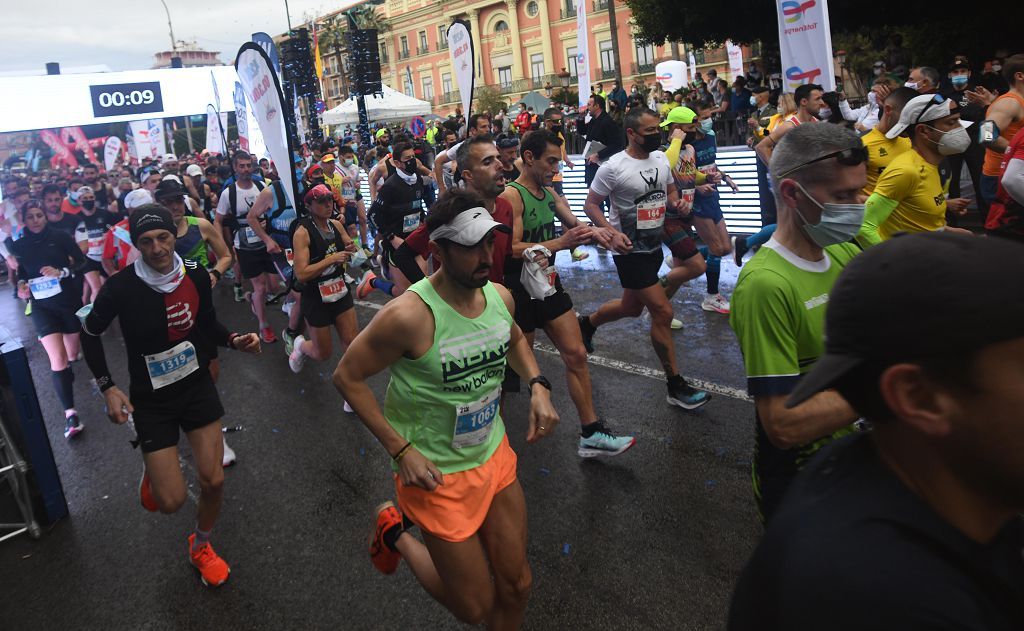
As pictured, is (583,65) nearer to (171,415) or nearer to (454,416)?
(171,415)

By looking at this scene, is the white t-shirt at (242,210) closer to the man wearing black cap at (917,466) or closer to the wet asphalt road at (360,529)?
the wet asphalt road at (360,529)

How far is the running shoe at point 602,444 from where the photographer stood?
489 cm

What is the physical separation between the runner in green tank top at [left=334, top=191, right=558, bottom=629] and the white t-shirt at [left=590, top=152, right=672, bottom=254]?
308 cm

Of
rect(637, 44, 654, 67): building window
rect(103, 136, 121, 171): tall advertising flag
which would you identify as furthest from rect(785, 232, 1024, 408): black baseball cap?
Answer: rect(637, 44, 654, 67): building window

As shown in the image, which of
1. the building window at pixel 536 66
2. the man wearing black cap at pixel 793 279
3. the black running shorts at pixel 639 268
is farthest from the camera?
the building window at pixel 536 66

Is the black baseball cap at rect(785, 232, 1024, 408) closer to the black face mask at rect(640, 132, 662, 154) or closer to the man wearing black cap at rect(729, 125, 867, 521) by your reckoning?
the man wearing black cap at rect(729, 125, 867, 521)

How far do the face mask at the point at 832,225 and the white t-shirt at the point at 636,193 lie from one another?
132 inches

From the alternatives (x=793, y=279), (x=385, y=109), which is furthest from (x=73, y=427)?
Result: (x=385, y=109)

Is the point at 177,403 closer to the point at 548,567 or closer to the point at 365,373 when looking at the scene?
the point at 365,373

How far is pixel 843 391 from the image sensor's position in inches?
44.6

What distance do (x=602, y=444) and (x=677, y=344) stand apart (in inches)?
94.0

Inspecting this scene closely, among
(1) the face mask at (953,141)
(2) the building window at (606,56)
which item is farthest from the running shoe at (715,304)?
(2) the building window at (606,56)

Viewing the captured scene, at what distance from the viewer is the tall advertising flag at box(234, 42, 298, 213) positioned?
652 cm

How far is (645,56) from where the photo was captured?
56.2m
